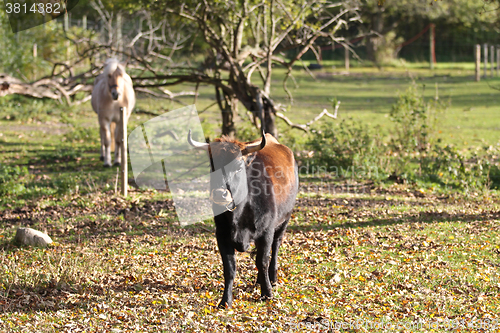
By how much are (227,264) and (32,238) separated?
3.75m

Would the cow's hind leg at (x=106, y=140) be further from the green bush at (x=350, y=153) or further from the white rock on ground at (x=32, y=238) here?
the white rock on ground at (x=32, y=238)

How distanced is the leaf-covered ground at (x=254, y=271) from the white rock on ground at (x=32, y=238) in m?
0.14

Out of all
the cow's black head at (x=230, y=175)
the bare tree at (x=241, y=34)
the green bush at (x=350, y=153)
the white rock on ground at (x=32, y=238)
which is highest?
the bare tree at (x=241, y=34)

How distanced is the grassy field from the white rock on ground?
0.17 metres

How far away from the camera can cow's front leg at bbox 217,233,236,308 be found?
5555 millimetres

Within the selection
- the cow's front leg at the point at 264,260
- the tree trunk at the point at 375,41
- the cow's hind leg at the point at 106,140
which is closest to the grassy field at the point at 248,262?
the cow's front leg at the point at 264,260

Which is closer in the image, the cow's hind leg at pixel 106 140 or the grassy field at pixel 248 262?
the grassy field at pixel 248 262

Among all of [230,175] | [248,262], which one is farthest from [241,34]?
[230,175]

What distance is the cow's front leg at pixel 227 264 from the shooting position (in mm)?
5555

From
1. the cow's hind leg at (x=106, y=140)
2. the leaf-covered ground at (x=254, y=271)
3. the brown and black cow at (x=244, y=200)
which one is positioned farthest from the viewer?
the cow's hind leg at (x=106, y=140)

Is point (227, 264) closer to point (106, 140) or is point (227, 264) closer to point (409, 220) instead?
point (409, 220)

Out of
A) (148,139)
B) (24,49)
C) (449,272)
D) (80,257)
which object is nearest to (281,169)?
(449,272)

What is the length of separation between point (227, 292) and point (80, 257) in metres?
2.66

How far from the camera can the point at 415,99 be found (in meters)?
12.3
